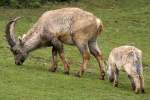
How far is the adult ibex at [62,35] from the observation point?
1800cm

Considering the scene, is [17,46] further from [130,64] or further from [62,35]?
[130,64]

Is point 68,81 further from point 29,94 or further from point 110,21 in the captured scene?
point 110,21

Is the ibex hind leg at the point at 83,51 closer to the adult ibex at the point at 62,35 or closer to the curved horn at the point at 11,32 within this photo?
the adult ibex at the point at 62,35

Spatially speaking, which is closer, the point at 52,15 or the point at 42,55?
the point at 52,15

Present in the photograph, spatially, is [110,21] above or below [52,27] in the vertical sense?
below

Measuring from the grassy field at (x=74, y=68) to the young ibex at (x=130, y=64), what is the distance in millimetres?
349

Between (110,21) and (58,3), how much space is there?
4.33 meters

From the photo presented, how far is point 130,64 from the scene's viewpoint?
16.4 metres

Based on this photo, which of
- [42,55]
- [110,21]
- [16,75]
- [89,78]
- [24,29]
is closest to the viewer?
[16,75]

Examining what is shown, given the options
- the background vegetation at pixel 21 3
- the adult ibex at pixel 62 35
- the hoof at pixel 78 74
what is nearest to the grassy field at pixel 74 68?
the hoof at pixel 78 74

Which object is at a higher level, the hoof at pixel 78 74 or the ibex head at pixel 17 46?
the ibex head at pixel 17 46

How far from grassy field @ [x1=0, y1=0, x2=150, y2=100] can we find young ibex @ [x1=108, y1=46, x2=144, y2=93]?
349mm

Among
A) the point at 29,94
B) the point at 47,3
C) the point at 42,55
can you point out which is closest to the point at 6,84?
the point at 29,94

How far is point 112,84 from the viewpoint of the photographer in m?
17.5
